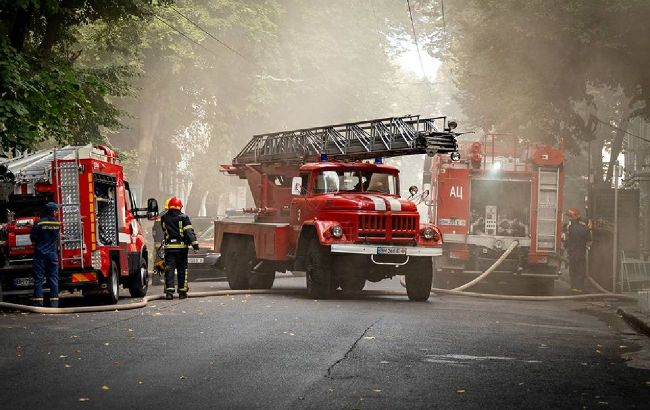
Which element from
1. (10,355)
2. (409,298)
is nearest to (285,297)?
(409,298)

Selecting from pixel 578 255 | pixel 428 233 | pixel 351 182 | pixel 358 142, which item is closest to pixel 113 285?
pixel 351 182

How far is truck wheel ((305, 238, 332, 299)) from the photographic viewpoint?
1805cm

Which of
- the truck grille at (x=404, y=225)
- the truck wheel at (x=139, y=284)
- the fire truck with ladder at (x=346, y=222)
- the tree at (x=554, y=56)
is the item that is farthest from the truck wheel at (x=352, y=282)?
the tree at (x=554, y=56)

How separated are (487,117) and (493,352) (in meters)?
21.9

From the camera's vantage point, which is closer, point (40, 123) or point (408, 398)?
point (408, 398)

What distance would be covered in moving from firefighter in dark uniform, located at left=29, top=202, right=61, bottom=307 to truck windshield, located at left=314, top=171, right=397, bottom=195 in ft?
16.3

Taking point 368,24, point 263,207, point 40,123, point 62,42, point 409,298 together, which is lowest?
point 409,298

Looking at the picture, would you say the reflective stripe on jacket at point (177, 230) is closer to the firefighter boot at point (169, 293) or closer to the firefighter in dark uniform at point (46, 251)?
the firefighter boot at point (169, 293)

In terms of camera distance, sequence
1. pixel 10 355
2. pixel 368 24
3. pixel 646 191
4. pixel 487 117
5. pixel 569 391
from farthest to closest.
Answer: pixel 368 24 → pixel 646 191 → pixel 487 117 → pixel 10 355 → pixel 569 391

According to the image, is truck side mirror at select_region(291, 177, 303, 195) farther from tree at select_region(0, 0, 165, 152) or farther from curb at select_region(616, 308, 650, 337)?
curb at select_region(616, 308, 650, 337)

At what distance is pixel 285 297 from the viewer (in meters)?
19.1

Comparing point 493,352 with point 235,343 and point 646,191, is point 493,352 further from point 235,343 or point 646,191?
point 646,191

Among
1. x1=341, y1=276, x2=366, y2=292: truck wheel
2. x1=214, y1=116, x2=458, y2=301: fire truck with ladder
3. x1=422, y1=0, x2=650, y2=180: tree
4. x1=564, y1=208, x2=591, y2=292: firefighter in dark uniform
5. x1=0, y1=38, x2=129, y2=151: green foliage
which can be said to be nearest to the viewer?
x1=0, y1=38, x2=129, y2=151: green foliage

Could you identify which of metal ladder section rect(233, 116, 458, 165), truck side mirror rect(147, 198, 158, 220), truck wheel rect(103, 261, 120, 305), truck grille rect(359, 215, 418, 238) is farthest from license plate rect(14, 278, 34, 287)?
metal ladder section rect(233, 116, 458, 165)
